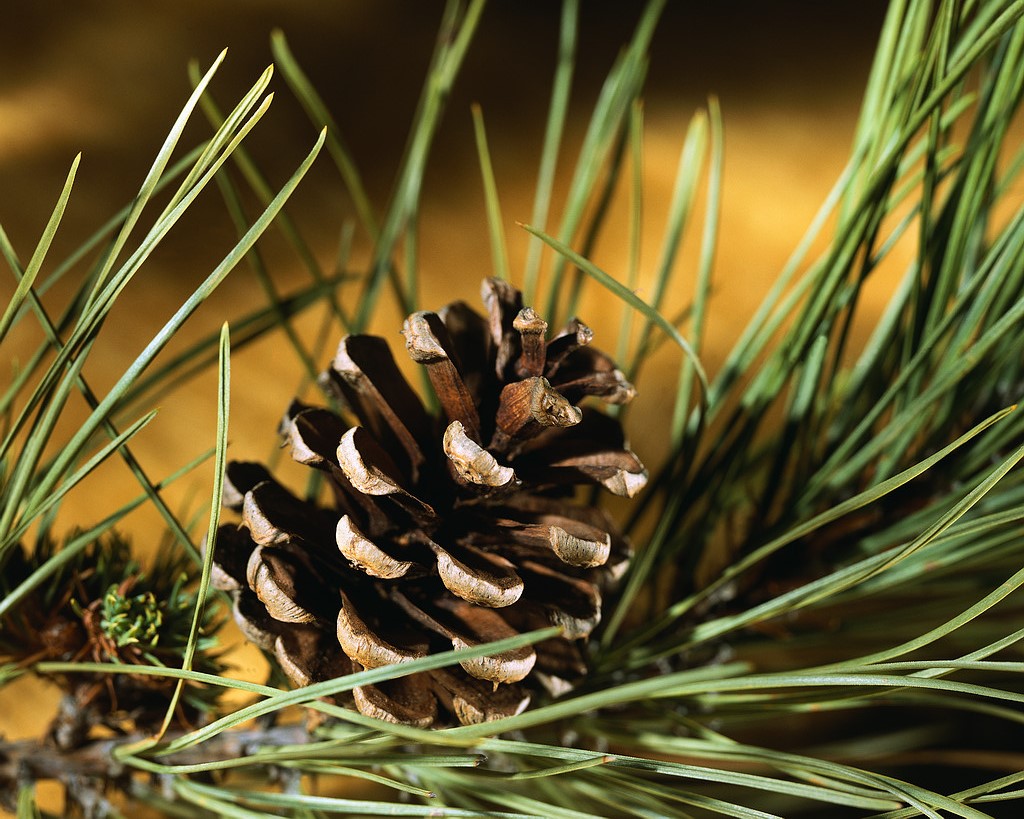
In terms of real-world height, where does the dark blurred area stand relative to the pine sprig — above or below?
above

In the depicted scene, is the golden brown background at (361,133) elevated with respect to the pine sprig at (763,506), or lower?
elevated

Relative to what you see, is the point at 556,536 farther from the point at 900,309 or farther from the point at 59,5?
the point at 59,5

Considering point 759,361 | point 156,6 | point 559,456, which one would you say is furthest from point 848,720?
point 156,6

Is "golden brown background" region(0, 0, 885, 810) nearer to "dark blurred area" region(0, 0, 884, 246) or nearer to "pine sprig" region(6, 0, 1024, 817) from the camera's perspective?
"dark blurred area" region(0, 0, 884, 246)

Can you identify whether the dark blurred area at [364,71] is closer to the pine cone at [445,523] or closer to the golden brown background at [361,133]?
the golden brown background at [361,133]

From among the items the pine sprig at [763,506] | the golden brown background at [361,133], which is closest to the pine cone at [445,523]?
the pine sprig at [763,506]

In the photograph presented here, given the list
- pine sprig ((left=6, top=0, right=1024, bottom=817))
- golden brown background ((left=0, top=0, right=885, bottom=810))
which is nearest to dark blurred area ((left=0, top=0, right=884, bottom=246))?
golden brown background ((left=0, top=0, right=885, bottom=810))

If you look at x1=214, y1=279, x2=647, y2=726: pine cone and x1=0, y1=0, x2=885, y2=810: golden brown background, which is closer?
x1=214, y1=279, x2=647, y2=726: pine cone
